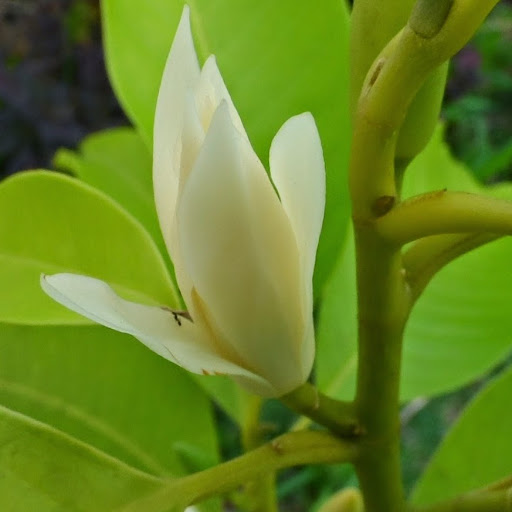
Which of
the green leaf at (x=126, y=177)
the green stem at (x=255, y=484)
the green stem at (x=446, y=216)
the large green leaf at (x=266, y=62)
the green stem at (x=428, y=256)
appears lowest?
the green stem at (x=255, y=484)

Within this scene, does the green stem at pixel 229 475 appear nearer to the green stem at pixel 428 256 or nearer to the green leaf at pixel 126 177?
the green stem at pixel 428 256

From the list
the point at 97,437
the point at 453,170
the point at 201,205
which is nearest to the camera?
the point at 201,205

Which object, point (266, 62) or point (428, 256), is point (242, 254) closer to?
point (428, 256)

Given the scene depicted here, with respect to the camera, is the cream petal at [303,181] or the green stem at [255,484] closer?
the cream petal at [303,181]

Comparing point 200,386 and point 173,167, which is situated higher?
point 173,167

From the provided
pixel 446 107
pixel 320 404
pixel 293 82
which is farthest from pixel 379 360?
pixel 446 107

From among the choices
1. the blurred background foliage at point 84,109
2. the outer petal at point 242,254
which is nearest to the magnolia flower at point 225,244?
the outer petal at point 242,254

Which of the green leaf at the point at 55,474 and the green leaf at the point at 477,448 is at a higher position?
the green leaf at the point at 55,474

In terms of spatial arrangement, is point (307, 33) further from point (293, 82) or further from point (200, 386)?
point (200, 386)
